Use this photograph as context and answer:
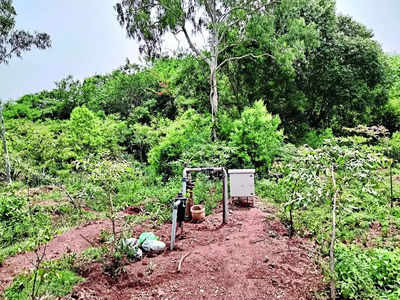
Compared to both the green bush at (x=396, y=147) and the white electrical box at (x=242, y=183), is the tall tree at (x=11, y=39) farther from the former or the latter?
the green bush at (x=396, y=147)

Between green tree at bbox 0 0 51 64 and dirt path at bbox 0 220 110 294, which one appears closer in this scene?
dirt path at bbox 0 220 110 294

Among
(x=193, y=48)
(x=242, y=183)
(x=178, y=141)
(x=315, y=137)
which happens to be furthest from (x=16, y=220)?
(x=315, y=137)

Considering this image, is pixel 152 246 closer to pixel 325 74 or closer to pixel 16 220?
pixel 16 220

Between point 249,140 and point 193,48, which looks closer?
point 249,140

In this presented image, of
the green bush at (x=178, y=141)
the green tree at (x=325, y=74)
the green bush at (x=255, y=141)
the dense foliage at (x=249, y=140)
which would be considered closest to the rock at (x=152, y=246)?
the dense foliage at (x=249, y=140)

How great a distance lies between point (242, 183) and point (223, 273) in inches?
93.5

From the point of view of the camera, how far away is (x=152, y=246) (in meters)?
3.71

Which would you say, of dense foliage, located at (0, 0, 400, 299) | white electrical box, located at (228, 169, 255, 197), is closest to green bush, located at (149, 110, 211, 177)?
dense foliage, located at (0, 0, 400, 299)

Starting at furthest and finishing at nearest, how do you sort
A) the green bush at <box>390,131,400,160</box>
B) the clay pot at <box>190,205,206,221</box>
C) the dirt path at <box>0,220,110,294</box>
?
1. the green bush at <box>390,131,400,160</box>
2. the clay pot at <box>190,205,206,221</box>
3. the dirt path at <box>0,220,110,294</box>

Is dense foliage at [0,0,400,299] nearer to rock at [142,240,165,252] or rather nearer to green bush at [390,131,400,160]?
green bush at [390,131,400,160]

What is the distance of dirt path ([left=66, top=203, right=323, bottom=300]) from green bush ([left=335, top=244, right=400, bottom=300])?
0.27 meters

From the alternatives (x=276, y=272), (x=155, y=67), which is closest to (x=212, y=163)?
(x=276, y=272)

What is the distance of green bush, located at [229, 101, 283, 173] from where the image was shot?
7176 millimetres

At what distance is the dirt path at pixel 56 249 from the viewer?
3.59 m
